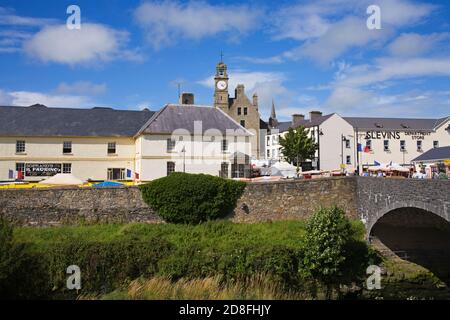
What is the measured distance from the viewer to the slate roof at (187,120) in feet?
130

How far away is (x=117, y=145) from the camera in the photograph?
4172cm

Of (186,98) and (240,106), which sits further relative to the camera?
(240,106)

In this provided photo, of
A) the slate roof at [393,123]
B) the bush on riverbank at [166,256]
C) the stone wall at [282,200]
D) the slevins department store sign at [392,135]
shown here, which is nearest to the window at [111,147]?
the bush on riverbank at [166,256]

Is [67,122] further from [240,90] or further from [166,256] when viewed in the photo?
[240,90]

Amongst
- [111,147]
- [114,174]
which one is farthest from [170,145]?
[114,174]

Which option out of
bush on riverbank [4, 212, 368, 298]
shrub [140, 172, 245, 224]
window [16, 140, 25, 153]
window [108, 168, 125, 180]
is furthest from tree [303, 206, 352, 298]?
window [16, 140, 25, 153]

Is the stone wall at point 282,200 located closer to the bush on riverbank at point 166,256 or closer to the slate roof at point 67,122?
the bush on riverbank at point 166,256

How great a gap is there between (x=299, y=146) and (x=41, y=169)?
27.2 meters

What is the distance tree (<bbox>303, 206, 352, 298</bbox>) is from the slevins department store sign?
112 feet

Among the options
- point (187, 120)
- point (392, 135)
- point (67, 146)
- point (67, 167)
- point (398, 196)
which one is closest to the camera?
point (398, 196)

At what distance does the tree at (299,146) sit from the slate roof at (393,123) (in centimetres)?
801
